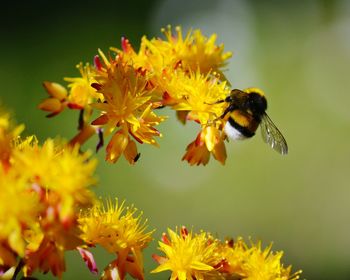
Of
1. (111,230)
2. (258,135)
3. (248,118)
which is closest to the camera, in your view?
(111,230)

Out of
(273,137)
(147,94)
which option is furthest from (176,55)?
(273,137)

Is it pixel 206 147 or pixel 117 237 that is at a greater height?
pixel 206 147

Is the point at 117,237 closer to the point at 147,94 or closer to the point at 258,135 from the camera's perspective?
the point at 147,94

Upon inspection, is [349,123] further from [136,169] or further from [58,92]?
[58,92]

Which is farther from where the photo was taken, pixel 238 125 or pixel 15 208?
pixel 238 125

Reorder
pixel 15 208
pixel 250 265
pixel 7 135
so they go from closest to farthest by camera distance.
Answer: pixel 15 208, pixel 7 135, pixel 250 265

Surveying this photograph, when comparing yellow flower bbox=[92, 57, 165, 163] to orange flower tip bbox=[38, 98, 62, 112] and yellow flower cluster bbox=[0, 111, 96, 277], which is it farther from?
yellow flower cluster bbox=[0, 111, 96, 277]

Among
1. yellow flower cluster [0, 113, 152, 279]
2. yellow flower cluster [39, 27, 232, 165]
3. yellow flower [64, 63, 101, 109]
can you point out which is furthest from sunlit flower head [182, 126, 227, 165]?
yellow flower cluster [0, 113, 152, 279]
